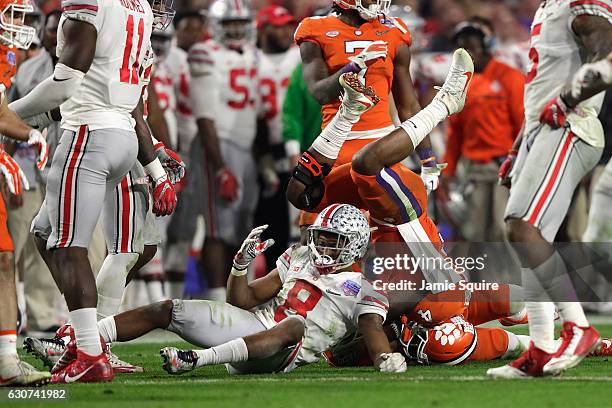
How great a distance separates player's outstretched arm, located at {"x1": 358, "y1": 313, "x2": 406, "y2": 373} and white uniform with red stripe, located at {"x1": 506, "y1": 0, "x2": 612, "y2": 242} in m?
0.88

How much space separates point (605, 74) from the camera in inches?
219

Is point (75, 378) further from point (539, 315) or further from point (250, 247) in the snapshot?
point (539, 315)

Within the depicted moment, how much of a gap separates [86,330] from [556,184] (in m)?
2.26

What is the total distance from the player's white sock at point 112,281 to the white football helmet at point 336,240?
1.01 metres

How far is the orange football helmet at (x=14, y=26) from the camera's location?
5770 millimetres

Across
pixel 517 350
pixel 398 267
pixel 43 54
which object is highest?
pixel 43 54

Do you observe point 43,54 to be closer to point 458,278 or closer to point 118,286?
point 118,286

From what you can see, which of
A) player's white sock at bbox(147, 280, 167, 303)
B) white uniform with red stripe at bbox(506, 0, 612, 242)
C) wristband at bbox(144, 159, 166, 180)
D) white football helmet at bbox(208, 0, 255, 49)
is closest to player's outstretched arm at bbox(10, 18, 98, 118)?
wristband at bbox(144, 159, 166, 180)

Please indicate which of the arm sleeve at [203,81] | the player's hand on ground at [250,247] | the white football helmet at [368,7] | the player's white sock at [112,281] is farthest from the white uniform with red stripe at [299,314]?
the arm sleeve at [203,81]

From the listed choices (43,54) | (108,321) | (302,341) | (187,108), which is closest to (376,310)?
(302,341)

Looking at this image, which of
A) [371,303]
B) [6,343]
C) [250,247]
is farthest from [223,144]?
[6,343]

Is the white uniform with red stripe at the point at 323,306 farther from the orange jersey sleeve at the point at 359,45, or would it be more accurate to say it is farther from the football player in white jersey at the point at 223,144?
the football player in white jersey at the point at 223,144

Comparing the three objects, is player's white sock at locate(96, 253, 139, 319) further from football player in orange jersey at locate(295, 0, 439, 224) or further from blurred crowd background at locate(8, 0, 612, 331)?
blurred crowd background at locate(8, 0, 612, 331)

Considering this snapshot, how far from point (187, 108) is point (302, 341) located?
5011 mm
